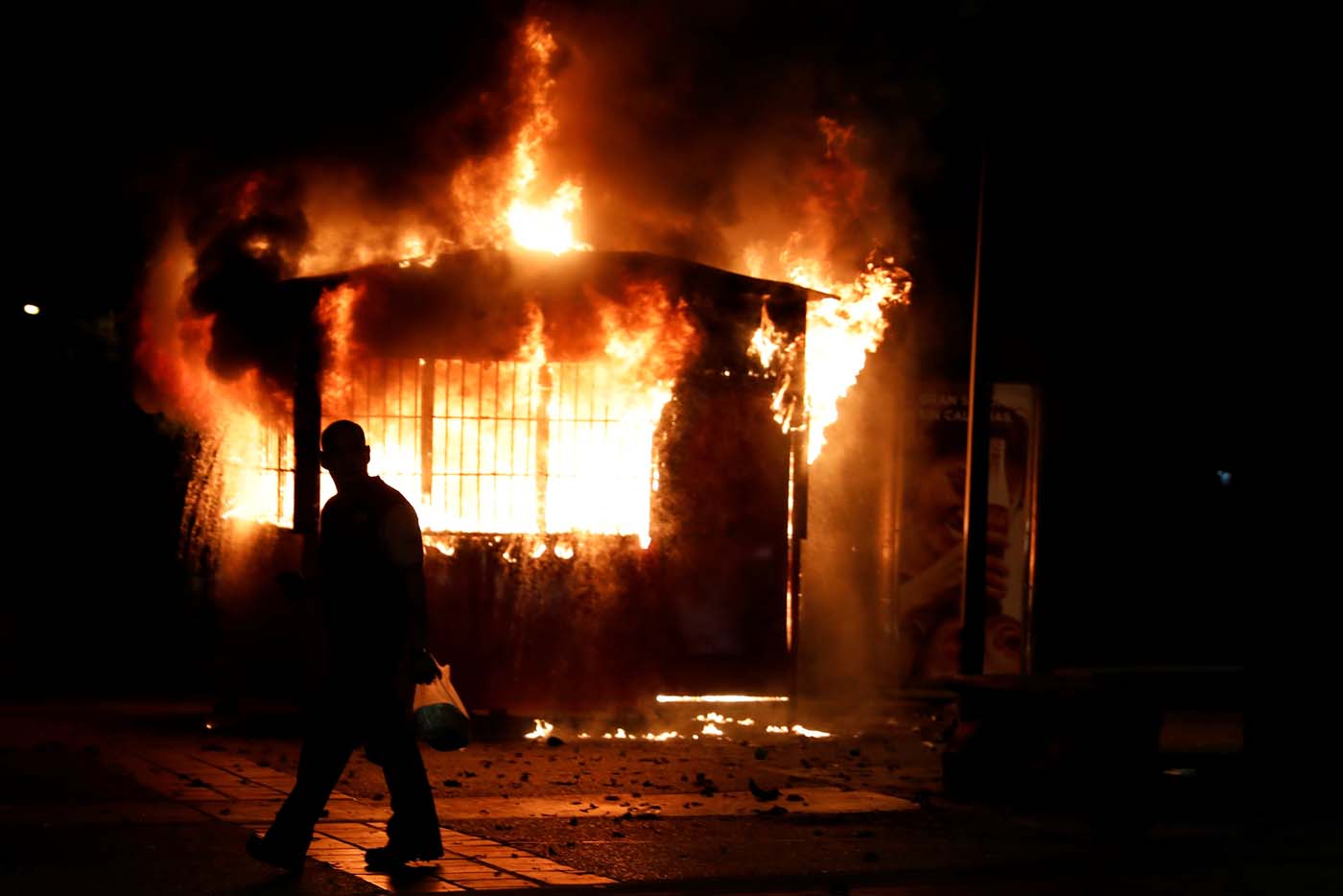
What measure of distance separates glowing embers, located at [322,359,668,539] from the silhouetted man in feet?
16.7

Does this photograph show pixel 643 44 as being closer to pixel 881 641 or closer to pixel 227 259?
pixel 227 259

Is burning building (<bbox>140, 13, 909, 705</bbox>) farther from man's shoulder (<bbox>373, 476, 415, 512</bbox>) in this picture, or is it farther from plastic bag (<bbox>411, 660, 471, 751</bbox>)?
plastic bag (<bbox>411, 660, 471, 751</bbox>)

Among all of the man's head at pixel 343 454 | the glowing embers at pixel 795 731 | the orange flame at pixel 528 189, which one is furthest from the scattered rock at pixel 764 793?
the orange flame at pixel 528 189

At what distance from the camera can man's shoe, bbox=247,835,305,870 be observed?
6945 mm

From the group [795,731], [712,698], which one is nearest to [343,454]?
[712,698]

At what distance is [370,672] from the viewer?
713 cm

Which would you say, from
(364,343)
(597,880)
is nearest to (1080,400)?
(364,343)

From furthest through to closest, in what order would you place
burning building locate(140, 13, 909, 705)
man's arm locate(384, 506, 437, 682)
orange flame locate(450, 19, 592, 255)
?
orange flame locate(450, 19, 592, 255)
burning building locate(140, 13, 909, 705)
man's arm locate(384, 506, 437, 682)

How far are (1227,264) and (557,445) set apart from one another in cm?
890

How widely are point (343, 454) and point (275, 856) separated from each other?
5.32 feet

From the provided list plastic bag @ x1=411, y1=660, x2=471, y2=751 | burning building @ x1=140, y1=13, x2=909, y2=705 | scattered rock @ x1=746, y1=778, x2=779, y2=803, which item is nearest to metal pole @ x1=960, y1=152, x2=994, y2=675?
burning building @ x1=140, y1=13, x2=909, y2=705

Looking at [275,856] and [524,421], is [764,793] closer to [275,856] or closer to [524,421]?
[275,856]

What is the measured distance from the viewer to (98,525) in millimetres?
17578

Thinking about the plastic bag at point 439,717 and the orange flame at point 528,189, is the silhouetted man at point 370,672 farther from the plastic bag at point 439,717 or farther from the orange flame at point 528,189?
the orange flame at point 528,189
